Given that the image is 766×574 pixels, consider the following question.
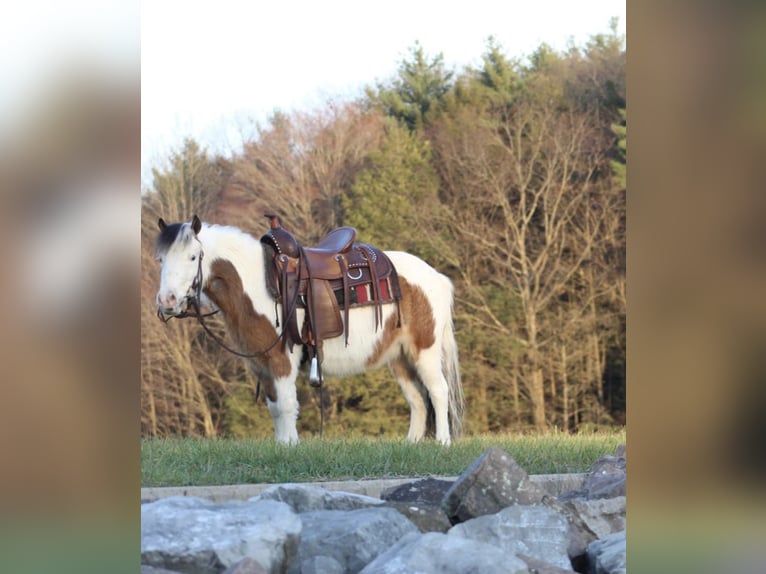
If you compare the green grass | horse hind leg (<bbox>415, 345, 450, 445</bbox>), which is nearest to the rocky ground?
the green grass

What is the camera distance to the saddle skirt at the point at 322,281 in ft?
22.4

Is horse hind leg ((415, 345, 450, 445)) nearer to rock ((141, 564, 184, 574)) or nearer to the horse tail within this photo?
the horse tail

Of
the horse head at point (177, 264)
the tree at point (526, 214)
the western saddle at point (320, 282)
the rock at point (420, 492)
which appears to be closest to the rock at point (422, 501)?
the rock at point (420, 492)

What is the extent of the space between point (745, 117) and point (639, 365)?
0.38 m

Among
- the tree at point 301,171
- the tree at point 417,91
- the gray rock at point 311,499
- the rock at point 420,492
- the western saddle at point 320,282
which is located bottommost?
the rock at point 420,492

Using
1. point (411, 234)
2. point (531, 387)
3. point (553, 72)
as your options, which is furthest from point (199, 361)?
point (553, 72)

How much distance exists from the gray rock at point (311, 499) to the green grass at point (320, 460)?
0.88 m

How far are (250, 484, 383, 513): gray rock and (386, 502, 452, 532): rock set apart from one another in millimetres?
232

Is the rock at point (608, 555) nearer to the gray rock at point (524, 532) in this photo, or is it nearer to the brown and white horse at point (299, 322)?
the gray rock at point (524, 532)

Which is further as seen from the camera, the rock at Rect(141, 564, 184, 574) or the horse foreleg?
the horse foreleg

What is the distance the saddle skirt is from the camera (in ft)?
22.4

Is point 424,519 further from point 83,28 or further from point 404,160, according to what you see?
point 404,160

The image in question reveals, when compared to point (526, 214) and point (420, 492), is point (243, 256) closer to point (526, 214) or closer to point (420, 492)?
point (420, 492)

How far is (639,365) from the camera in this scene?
1.45m
